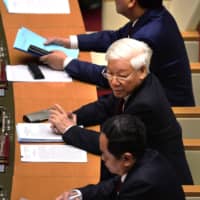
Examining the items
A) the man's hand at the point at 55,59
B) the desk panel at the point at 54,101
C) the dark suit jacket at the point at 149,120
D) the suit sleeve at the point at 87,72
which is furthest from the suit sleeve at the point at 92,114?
the man's hand at the point at 55,59

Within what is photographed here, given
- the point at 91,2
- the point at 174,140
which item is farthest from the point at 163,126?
the point at 91,2

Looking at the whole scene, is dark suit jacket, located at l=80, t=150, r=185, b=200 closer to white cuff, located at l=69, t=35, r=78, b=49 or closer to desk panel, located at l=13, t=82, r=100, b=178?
desk panel, located at l=13, t=82, r=100, b=178

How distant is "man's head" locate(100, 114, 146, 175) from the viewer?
2.02 m

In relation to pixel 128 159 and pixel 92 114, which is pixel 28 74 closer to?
pixel 92 114

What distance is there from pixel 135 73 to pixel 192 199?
1.78ft

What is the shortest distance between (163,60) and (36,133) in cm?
67

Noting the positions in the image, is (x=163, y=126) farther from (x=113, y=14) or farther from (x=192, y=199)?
(x=113, y=14)

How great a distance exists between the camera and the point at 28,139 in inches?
104

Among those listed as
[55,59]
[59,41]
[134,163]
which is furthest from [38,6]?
[134,163]

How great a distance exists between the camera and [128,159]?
2045 millimetres

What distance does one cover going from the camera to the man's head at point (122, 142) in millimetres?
2021

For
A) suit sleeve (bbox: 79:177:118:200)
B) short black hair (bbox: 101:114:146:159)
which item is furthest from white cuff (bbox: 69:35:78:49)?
short black hair (bbox: 101:114:146:159)

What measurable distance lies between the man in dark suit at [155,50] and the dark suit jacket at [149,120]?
11.6 inches

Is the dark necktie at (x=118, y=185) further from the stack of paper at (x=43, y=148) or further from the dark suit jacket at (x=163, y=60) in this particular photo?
the dark suit jacket at (x=163, y=60)
